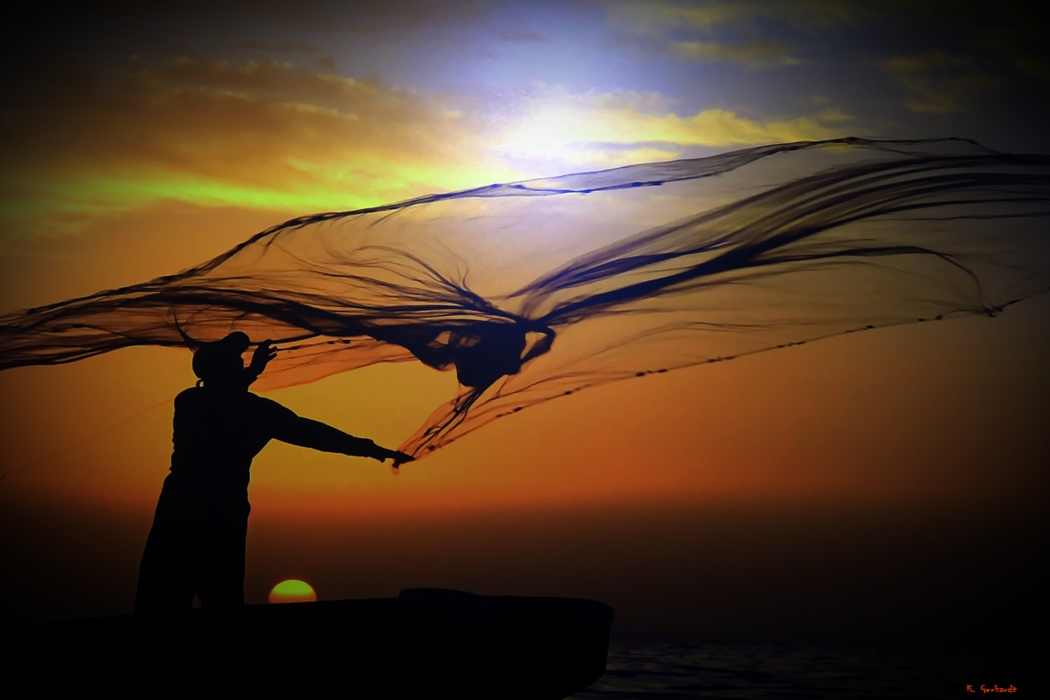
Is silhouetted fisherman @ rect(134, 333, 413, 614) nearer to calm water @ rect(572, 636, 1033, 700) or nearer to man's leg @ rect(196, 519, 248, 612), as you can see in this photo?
man's leg @ rect(196, 519, 248, 612)

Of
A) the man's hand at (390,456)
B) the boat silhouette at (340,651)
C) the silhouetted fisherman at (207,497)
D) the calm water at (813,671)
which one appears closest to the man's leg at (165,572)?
the silhouetted fisherman at (207,497)

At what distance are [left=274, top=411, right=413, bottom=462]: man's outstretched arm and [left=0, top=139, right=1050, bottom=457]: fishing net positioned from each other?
0.39 m

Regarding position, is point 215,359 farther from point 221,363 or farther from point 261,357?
point 261,357

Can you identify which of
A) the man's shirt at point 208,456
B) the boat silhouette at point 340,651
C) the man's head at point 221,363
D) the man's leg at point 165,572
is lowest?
the boat silhouette at point 340,651

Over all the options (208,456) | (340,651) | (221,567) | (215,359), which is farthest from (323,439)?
(340,651)

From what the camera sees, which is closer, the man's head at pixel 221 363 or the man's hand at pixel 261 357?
the man's head at pixel 221 363

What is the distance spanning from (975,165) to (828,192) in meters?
1.27

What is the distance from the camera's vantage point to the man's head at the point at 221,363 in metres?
6.21

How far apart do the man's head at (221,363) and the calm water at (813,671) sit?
18.5 ft

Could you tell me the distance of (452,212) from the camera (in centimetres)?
736

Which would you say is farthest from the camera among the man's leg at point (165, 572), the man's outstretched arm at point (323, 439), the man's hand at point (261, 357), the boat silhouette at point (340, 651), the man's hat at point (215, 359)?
the man's hand at point (261, 357)

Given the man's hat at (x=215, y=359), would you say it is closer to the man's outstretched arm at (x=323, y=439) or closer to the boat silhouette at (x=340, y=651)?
the man's outstretched arm at (x=323, y=439)

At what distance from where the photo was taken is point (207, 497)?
6047 millimetres

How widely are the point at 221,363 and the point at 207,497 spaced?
3.00ft
